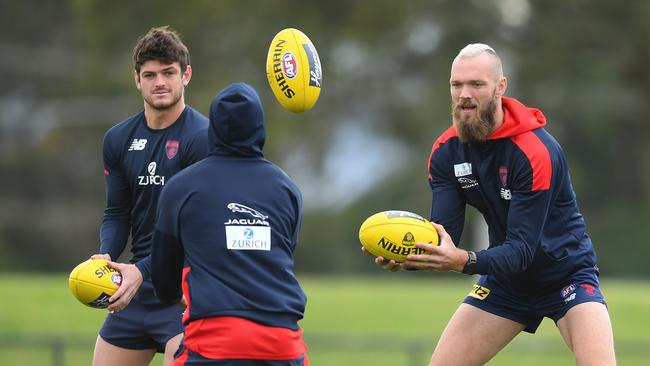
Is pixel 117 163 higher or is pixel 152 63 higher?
pixel 152 63

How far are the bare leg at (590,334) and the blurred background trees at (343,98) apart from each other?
77.5 ft

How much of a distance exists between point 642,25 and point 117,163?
83.8 ft

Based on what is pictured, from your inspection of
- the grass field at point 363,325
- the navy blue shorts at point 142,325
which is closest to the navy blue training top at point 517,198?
the navy blue shorts at point 142,325

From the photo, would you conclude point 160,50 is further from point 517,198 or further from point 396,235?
point 517,198

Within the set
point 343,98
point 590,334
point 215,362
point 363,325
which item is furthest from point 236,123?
point 343,98

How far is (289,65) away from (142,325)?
1942mm

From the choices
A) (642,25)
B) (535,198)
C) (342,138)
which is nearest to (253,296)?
(535,198)

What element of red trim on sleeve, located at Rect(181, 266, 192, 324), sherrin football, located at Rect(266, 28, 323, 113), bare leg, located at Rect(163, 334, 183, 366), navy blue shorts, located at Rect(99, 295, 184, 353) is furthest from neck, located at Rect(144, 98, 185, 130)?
red trim on sleeve, located at Rect(181, 266, 192, 324)

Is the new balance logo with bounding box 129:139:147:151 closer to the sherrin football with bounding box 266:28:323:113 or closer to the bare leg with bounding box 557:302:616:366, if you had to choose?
the sherrin football with bounding box 266:28:323:113

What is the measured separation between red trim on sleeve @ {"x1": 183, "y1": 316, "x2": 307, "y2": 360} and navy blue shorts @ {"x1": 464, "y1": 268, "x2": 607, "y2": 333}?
212cm

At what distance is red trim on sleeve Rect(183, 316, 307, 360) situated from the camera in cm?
587

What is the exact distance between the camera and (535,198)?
7145 mm

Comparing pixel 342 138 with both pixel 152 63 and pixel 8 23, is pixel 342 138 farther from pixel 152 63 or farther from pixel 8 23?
pixel 152 63

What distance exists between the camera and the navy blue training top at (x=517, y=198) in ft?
23.5
